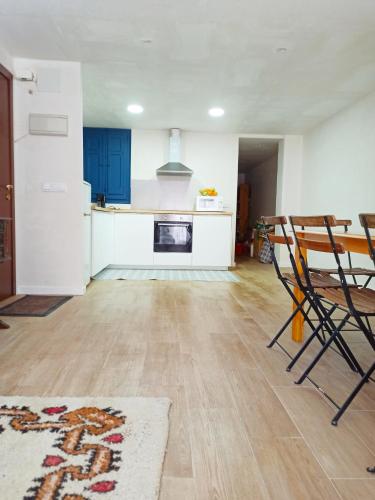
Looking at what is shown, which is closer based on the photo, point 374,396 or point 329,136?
point 374,396

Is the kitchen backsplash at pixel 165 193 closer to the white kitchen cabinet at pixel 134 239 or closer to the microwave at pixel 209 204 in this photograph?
the microwave at pixel 209 204

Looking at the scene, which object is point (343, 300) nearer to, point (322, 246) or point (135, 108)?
point (322, 246)

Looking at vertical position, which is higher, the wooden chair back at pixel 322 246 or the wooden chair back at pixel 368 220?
the wooden chair back at pixel 368 220

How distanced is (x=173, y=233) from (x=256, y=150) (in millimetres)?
2848

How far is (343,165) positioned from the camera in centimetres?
455

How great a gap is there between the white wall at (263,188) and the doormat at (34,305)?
4.87 meters

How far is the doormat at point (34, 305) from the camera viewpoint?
9.27ft

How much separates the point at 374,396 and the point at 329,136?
4.26 meters

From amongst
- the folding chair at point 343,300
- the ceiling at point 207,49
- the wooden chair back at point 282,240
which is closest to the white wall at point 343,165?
the ceiling at point 207,49

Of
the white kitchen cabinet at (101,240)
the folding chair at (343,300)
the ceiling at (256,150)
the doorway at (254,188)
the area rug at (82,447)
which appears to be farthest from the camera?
the doorway at (254,188)

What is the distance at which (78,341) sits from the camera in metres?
2.18

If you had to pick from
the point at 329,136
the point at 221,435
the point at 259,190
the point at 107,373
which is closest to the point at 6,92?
the point at 107,373

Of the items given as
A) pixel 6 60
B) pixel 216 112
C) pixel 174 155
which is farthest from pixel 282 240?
pixel 174 155

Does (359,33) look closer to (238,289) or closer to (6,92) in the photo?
(238,289)
